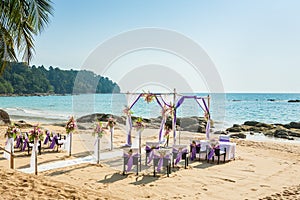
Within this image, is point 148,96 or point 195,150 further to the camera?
point 148,96

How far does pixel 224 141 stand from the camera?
39.7ft

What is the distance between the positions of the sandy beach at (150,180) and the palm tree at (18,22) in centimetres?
319

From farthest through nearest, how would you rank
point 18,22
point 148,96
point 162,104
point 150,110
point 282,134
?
point 150,110, point 282,134, point 162,104, point 148,96, point 18,22

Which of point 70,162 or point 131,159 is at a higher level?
point 131,159

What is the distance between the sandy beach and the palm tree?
10.5 ft

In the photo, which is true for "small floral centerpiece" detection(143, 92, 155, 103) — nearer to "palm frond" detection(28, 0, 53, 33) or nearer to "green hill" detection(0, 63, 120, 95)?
"palm frond" detection(28, 0, 53, 33)

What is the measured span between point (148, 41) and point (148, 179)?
1104cm

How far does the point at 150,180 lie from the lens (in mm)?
8195

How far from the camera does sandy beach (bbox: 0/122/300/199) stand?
5530mm

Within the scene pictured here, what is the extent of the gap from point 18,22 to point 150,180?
5.54m

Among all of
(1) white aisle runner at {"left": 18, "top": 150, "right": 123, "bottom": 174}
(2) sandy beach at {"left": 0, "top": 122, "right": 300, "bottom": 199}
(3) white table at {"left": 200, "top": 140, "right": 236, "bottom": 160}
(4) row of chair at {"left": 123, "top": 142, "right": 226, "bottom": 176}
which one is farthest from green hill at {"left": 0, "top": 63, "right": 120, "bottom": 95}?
(2) sandy beach at {"left": 0, "top": 122, "right": 300, "bottom": 199}

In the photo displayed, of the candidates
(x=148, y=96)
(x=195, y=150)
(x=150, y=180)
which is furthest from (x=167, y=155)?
(x=148, y=96)

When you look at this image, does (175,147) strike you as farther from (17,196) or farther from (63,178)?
(17,196)

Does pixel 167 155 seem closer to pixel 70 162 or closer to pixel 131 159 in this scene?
pixel 131 159
